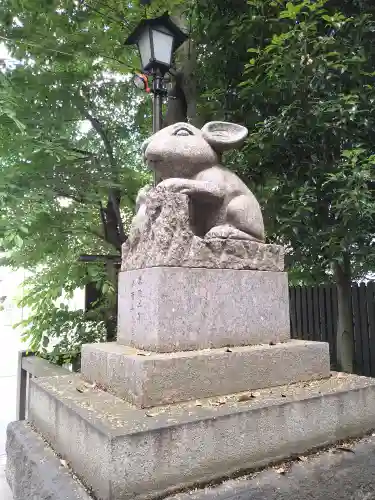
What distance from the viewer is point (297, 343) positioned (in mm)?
2654

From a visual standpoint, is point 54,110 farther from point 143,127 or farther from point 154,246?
point 154,246

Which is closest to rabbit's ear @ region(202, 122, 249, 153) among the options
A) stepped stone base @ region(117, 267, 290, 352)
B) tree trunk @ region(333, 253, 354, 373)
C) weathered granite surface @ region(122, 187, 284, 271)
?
weathered granite surface @ region(122, 187, 284, 271)

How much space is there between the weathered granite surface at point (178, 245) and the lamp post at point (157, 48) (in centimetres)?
178

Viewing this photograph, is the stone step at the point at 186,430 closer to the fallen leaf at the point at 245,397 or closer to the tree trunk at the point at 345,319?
the fallen leaf at the point at 245,397

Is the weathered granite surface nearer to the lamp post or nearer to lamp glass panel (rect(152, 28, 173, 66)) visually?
the lamp post

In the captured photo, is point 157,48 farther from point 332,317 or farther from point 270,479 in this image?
point 332,317

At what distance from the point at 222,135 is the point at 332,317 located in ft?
15.7

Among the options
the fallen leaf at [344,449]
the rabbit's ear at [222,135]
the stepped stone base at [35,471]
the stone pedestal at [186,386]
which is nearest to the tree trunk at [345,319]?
the stone pedestal at [186,386]

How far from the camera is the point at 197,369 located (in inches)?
83.7

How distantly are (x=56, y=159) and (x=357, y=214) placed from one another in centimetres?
395

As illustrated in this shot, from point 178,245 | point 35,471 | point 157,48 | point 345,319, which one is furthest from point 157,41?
point 345,319

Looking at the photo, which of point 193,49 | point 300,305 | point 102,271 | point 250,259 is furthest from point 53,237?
point 300,305

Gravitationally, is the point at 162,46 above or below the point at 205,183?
above

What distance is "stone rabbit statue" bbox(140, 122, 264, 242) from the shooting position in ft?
8.61
